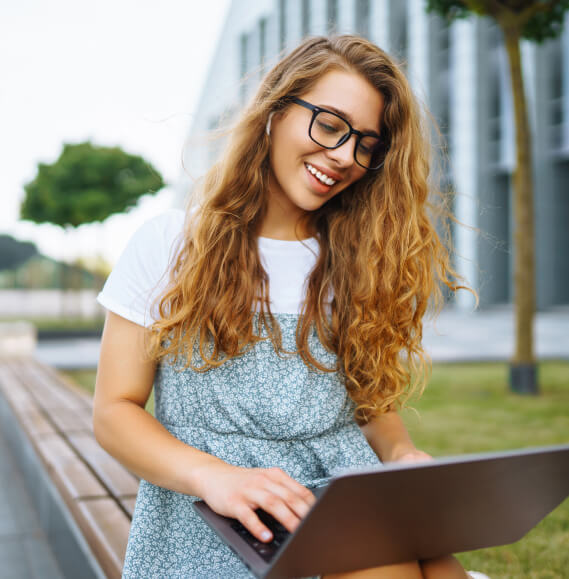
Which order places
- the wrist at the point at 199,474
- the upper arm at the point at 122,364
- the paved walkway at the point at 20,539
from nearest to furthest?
the wrist at the point at 199,474
the upper arm at the point at 122,364
the paved walkway at the point at 20,539

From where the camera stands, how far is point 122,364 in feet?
4.42

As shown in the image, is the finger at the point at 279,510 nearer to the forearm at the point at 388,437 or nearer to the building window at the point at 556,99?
the forearm at the point at 388,437

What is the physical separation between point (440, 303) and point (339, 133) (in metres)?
0.54

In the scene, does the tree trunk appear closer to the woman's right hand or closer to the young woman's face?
the young woman's face

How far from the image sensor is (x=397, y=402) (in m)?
1.64

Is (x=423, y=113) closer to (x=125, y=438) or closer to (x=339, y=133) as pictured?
(x=339, y=133)

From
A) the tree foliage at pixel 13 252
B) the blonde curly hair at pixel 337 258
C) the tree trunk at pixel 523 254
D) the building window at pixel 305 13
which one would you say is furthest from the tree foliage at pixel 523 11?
the tree foliage at pixel 13 252

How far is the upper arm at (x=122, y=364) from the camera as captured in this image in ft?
4.38

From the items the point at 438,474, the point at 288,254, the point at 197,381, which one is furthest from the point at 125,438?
the point at 438,474

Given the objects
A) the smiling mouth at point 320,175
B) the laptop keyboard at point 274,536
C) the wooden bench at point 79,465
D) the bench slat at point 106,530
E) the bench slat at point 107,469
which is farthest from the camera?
the bench slat at point 107,469

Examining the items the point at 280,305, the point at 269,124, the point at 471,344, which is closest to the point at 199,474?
the point at 280,305

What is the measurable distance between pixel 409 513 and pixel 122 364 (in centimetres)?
68

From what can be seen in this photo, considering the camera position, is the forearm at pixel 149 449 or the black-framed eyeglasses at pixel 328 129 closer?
the forearm at pixel 149 449

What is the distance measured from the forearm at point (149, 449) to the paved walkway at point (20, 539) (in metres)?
1.68
